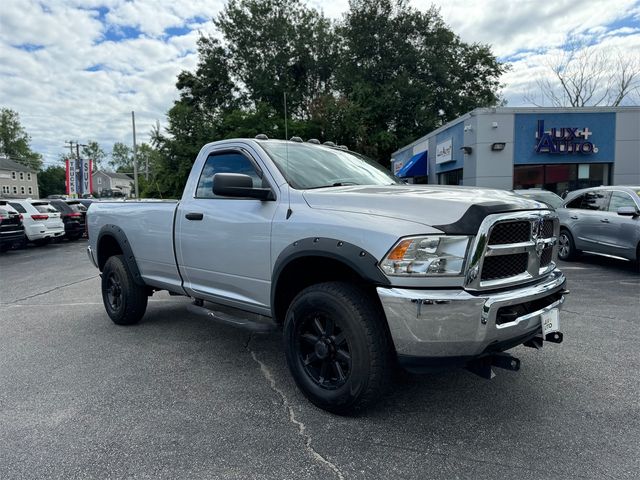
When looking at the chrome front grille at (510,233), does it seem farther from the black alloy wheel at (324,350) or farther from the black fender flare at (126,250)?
the black fender flare at (126,250)

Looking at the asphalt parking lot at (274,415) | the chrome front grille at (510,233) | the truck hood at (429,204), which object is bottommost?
the asphalt parking lot at (274,415)

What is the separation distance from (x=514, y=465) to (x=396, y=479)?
2.16 ft

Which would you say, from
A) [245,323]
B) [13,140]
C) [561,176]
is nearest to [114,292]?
[245,323]

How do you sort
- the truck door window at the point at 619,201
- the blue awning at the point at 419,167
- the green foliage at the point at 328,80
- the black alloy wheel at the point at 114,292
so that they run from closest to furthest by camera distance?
the black alloy wheel at the point at 114,292 < the truck door window at the point at 619,201 < the blue awning at the point at 419,167 < the green foliage at the point at 328,80

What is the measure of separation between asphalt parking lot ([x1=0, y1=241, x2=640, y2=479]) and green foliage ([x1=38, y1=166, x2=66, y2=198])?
99.6m

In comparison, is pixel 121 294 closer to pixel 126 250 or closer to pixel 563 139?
pixel 126 250

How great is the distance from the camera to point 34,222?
51.0 feet

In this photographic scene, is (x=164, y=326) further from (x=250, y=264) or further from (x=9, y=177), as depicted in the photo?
(x=9, y=177)

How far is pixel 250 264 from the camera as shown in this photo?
3.62 metres

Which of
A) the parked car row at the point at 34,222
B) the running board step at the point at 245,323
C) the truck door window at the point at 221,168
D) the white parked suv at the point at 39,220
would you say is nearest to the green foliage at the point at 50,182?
the parked car row at the point at 34,222

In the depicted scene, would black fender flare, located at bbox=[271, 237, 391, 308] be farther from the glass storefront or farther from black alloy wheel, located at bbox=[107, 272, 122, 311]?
the glass storefront

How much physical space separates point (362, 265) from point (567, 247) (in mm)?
8615

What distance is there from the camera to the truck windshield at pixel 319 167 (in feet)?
11.9

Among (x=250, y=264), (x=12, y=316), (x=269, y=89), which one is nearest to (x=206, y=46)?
(x=269, y=89)
